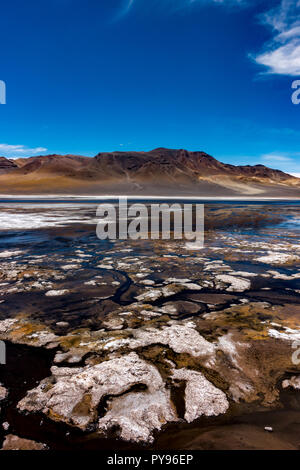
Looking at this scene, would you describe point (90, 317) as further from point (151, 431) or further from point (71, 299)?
point (151, 431)

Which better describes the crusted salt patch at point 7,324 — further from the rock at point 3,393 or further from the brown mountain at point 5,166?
the brown mountain at point 5,166

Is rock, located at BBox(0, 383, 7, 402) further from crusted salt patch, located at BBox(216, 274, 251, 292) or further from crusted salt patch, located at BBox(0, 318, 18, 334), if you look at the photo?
crusted salt patch, located at BBox(216, 274, 251, 292)

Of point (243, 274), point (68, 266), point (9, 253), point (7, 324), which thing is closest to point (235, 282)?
point (243, 274)

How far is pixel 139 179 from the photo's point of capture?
320ft

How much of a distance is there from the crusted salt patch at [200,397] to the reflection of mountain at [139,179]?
210 ft

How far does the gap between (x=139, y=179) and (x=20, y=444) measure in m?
98.5

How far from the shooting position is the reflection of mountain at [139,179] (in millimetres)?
71438

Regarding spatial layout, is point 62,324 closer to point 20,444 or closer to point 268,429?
point 20,444

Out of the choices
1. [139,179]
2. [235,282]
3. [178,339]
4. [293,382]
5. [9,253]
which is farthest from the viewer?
[139,179]

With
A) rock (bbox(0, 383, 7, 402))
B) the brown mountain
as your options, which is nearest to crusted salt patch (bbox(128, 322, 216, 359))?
rock (bbox(0, 383, 7, 402))

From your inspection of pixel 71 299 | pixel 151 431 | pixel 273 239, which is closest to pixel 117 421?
pixel 151 431

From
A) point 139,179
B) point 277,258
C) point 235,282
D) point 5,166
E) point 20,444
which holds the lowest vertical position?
point 20,444
